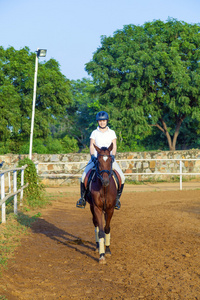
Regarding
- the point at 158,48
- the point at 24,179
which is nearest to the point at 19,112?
the point at 158,48

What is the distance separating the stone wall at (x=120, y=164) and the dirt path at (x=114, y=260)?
9596 mm

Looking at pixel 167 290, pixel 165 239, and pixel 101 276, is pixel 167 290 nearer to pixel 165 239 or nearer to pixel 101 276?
pixel 101 276

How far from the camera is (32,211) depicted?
510 inches

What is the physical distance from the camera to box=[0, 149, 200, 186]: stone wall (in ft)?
72.9

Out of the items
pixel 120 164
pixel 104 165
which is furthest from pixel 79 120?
pixel 104 165

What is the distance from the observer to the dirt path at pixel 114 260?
5379 millimetres

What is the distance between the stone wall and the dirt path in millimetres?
9596

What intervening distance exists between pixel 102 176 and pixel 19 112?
27.0 metres

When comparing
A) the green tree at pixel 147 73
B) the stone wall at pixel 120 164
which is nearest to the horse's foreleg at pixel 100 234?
the stone wall at pixel 120 164

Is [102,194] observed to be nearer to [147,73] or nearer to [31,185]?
[31,185]

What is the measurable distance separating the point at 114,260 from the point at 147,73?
2580 centimetres

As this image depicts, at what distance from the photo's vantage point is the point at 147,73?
31344 mm

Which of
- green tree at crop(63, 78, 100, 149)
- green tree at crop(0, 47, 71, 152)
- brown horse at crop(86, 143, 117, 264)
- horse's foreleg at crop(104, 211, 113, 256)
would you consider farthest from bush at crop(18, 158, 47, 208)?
green tree at crop(63, 78, 100, 149)

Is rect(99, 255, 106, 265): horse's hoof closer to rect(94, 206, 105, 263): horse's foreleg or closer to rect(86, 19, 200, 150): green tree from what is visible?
rect(94, 206, 105, 263): horse's foreleg
